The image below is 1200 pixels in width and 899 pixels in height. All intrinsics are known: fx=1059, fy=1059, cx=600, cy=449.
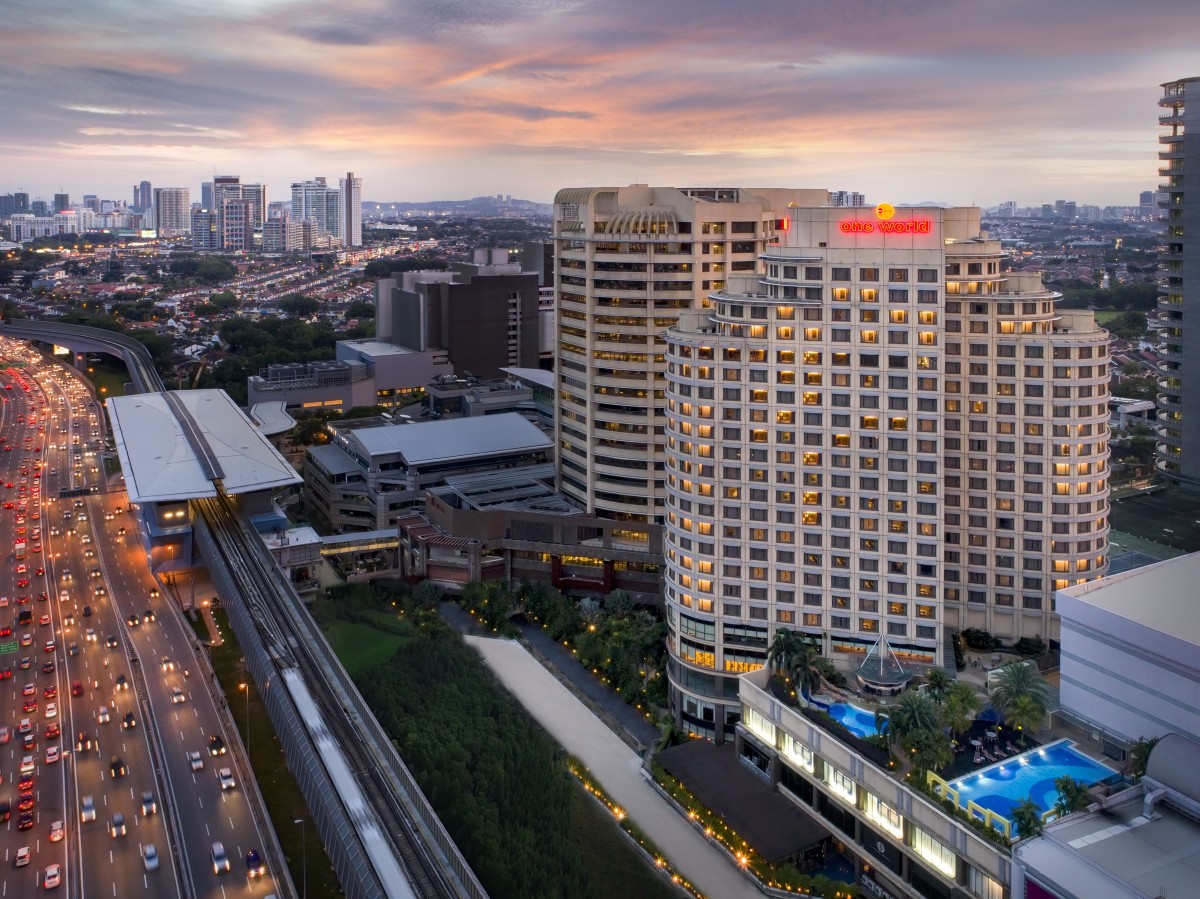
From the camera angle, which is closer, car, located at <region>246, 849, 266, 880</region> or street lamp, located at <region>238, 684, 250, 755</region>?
car, located at <region>246, 849, 266, 880</region>

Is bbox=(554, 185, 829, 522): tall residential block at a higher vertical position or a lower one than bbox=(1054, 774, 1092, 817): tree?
higher

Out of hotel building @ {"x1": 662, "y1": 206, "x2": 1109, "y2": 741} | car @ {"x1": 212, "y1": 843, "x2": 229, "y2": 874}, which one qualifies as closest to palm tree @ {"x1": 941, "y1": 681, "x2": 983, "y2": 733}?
hotel building @ {"x1": 662, "y1": 206, "x2": 1109, "y2": 741}

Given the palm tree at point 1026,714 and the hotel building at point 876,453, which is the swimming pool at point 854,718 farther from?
the palm tree at point 1026,714

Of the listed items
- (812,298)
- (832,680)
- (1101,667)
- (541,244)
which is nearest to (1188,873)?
(1101,667)

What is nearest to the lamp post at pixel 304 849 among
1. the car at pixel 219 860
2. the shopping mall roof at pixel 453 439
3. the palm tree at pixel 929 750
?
the car at pixel 219 860

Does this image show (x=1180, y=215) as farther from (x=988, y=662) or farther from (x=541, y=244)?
(x=541, y=244)

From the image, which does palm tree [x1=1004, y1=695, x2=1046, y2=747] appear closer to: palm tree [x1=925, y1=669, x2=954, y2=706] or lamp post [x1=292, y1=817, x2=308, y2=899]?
palm tree [x1=925, y1=669, x2=954, y2=706]

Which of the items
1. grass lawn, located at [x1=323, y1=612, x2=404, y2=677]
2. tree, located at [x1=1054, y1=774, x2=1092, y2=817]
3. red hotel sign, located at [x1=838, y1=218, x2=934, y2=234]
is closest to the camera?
tree, located at [x1=1054, y1=774, x2=1092, y2=817]

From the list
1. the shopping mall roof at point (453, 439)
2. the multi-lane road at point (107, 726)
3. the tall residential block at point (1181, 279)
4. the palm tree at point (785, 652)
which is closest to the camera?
the multi-lane road at point (107, 726)
